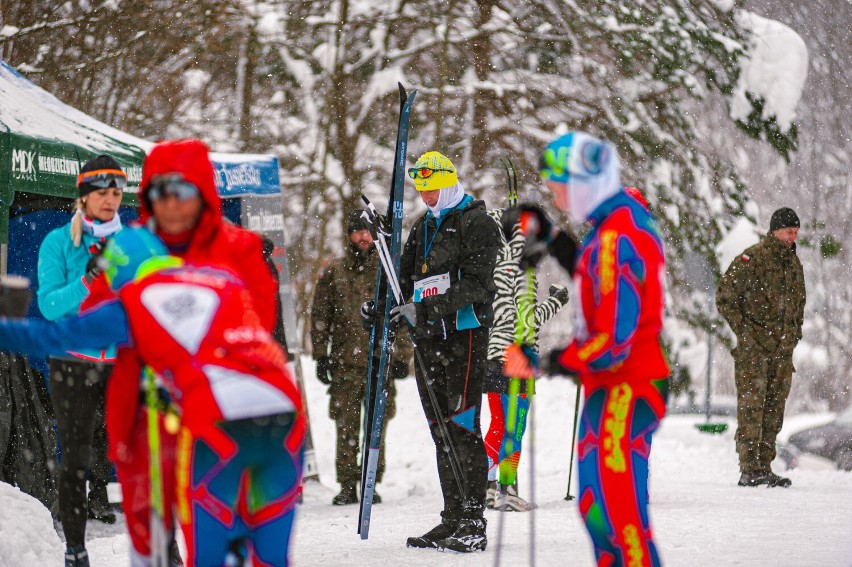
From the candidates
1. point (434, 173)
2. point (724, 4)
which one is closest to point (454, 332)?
point (434, 173)

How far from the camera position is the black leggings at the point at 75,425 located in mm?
5047

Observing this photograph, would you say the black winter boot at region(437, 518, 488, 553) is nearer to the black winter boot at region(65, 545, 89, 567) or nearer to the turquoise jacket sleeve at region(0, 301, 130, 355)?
the black winter boot at region(65, 545, 89, 567)

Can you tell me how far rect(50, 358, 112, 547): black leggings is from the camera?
505cm

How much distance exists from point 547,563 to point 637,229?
2.66 m

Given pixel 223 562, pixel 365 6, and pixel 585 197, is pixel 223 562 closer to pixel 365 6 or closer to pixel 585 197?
pixel 585 197

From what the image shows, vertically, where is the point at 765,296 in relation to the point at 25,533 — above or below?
above

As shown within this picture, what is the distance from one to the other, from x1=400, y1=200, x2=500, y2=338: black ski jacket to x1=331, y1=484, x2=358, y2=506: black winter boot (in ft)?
10.5

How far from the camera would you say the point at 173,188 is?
319 centimetres

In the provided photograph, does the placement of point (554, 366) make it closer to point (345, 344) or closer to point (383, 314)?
point (383, 314)

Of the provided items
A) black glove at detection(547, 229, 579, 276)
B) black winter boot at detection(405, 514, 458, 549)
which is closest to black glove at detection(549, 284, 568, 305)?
black winter boot at detection(405, 514, 458, 549)

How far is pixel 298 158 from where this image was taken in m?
19.5

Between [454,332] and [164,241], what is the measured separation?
10.1 feet

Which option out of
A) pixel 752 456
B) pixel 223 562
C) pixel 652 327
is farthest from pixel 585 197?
pixel 752 456

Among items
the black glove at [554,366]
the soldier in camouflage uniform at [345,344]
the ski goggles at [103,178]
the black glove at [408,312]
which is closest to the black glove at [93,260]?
the ski goggles at [103,178]
